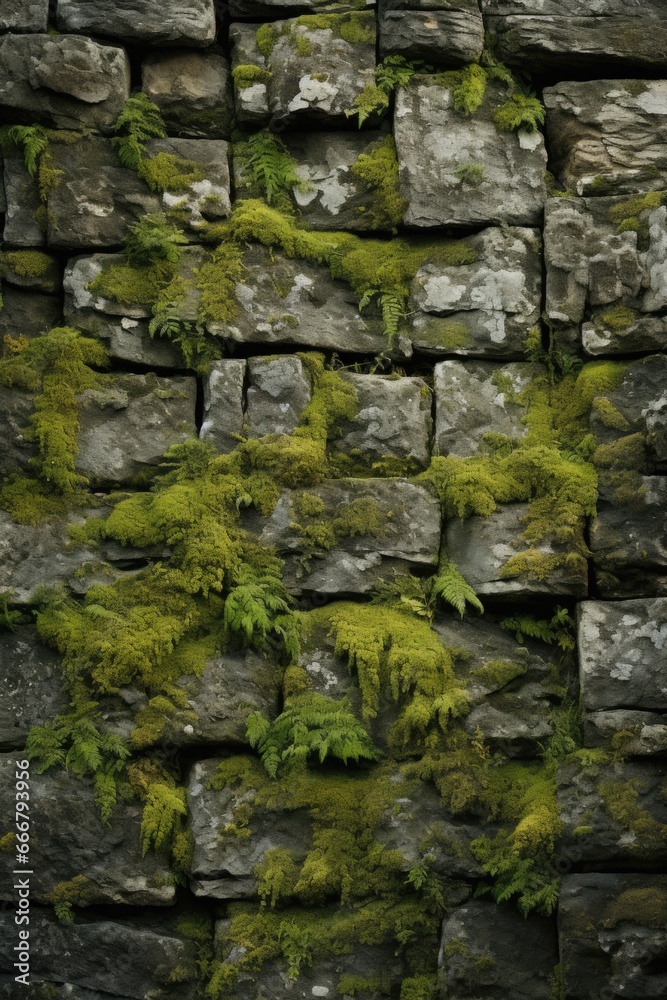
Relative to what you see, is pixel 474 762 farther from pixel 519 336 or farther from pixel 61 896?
pixel 519 336

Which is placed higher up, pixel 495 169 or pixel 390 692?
pixel 495 169

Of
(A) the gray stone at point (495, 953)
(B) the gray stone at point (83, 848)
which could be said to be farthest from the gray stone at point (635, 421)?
(B) the gray stone at point (83, 848)

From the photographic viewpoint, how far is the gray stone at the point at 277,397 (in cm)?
821

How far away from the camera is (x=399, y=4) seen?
890 centimetres

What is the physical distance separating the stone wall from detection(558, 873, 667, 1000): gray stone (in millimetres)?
20

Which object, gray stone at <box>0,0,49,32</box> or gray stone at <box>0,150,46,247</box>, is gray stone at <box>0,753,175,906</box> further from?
gray stone at <box>0,0,49,32</box>

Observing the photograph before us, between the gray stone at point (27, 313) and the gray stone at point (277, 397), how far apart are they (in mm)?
1713

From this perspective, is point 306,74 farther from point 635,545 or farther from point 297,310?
point 635,545

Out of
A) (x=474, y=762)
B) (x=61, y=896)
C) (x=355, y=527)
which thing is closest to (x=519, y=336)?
(x=355, y=527)

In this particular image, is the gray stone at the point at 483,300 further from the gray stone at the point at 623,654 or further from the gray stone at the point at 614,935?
the gray stone at the point at 614,935

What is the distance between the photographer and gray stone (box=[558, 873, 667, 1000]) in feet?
21.3

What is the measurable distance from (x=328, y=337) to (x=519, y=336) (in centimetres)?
155

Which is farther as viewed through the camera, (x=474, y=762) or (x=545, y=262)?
(x=545, y=262)

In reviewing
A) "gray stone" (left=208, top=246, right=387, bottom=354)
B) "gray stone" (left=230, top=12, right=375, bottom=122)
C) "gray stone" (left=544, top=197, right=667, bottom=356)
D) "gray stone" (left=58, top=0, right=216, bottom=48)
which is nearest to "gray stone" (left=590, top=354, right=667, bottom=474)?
"gray stone" (left=544, top=197, right=667, bottom=356)
